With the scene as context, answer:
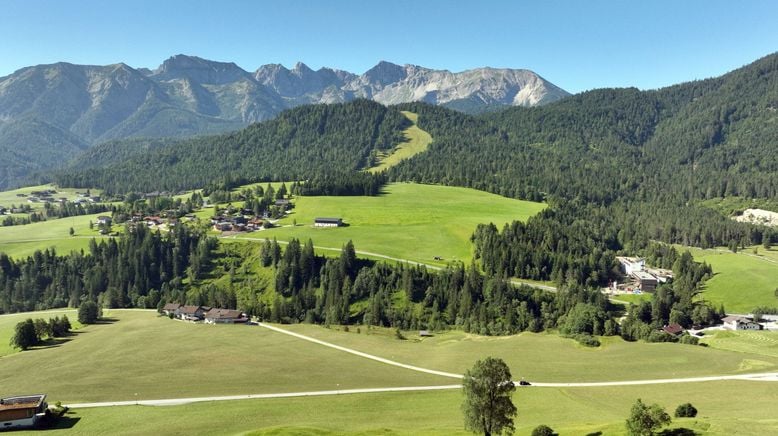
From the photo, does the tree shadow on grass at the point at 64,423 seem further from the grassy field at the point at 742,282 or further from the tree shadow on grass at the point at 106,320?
the grassy field at the point at 742,282

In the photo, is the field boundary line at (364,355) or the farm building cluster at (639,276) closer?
the field boundary line at (364,355)

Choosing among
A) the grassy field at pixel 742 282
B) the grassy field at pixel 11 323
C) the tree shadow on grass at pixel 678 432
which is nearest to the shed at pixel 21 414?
the grassy field at pixel 11 323

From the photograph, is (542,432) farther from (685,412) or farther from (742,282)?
Answer: (742,282)

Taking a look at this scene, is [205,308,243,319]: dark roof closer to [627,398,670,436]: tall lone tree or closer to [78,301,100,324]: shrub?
[78,301,100,324]: shrub

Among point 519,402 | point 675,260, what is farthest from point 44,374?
point 675,260

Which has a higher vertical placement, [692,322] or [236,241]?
[236,241]

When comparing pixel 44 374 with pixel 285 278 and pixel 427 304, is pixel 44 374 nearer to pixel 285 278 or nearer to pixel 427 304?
pixel 285 278

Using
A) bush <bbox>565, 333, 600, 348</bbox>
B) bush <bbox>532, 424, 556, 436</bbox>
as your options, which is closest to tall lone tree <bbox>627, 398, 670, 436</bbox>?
A: bush <bbox>532, 424, 556, 436</bbox>
